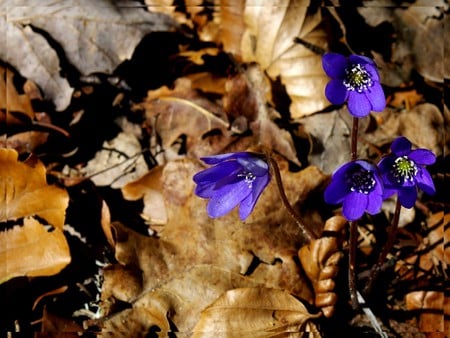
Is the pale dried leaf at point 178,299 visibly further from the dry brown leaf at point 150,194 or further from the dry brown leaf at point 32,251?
the dry brown leaf at point 150,194

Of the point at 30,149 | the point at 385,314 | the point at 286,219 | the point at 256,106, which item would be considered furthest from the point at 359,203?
the point at 30,149

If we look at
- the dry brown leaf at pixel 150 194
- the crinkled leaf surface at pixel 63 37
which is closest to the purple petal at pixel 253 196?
the dry brown leaf at pixel 150 194

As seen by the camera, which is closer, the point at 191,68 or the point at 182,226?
the point at 182,226

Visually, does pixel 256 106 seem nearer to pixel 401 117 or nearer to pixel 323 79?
pixel 323 79

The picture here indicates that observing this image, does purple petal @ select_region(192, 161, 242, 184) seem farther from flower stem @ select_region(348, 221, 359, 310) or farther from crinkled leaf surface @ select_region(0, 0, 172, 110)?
crinkled leaf surface @ select_region(0, 0, 172, 110)

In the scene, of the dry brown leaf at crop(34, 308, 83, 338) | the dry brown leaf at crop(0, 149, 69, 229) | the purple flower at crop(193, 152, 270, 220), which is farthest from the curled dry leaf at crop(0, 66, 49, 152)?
the purple flower at crop(193, 152, 270, 220)

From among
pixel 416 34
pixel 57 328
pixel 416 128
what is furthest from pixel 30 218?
pixel 416 34
